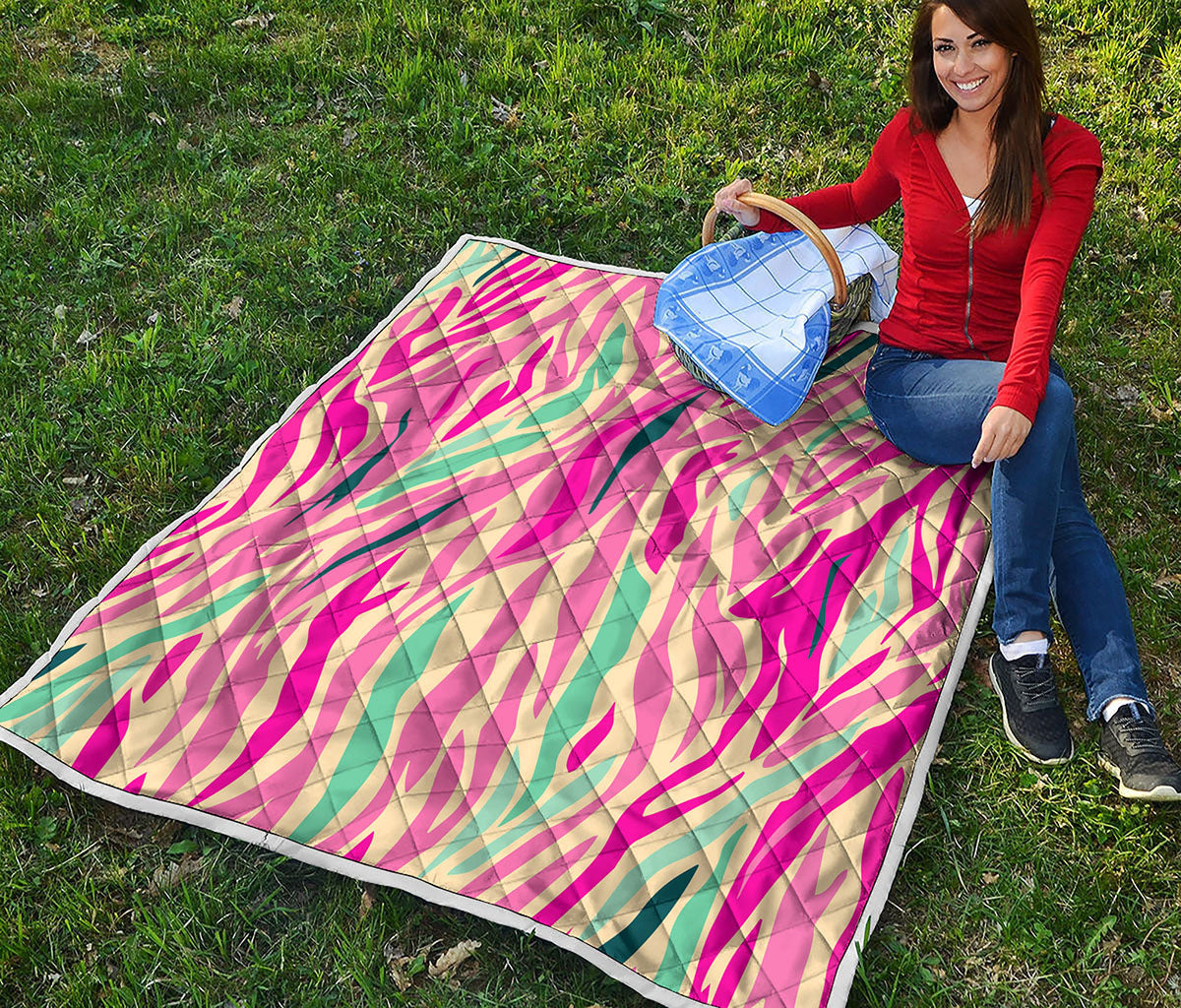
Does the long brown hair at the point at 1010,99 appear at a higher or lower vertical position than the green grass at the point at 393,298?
A: higher

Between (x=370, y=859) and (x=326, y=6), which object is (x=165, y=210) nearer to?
(x=326, y=6)

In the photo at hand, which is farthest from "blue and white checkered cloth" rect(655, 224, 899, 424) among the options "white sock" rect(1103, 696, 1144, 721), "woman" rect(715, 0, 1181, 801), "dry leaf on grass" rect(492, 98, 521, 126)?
"dry leaf on grass" rect(492, 98, 521, 126)

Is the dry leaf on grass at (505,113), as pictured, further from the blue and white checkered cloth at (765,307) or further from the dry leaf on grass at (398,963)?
the dry leaf on grass at (398,963)

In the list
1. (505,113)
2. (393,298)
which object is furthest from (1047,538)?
(505,113)

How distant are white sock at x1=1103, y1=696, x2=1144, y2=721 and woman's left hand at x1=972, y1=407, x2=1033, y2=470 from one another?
63cm

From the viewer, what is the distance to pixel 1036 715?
254cm

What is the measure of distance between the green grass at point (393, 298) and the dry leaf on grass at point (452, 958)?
30mm

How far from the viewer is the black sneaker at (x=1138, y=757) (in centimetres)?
239

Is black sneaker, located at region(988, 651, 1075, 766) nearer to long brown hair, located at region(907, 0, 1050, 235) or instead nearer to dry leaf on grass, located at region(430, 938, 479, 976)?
long brown hair, located at region(907, 0, 1050, 235)

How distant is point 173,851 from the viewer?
2498 mm

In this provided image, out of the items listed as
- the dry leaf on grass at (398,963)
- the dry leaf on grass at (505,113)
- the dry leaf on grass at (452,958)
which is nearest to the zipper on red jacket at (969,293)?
the dry leaf on grass at (452,958)

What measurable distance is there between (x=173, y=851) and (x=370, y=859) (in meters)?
0.49

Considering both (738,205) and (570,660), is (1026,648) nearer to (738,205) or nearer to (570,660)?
(570,660)

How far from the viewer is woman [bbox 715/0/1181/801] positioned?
247 centimetres
